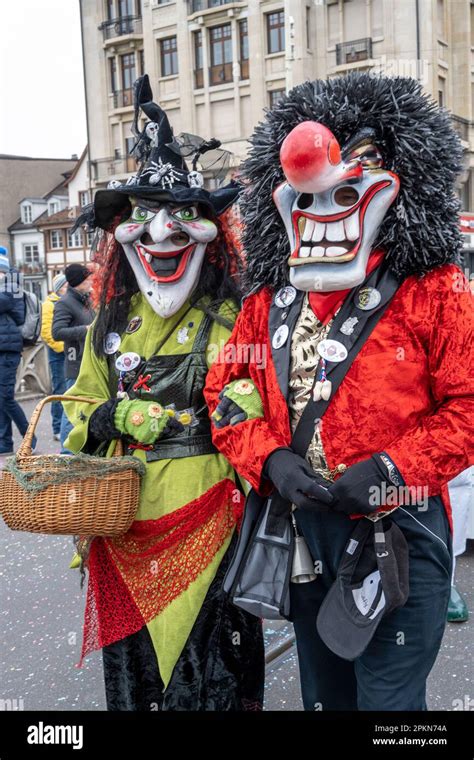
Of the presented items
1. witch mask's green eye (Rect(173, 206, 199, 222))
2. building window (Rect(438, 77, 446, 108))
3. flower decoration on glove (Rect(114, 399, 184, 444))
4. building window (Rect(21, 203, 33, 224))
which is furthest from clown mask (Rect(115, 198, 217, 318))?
building window (Rect(21, 203, 33, 224))

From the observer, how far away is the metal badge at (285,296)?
2.08 metres

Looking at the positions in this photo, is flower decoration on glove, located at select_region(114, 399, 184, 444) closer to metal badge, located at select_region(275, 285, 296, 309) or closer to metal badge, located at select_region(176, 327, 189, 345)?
metal badge, located at select_region(176, 327, 189, 345)

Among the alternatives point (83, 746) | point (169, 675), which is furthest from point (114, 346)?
point (83, 746)

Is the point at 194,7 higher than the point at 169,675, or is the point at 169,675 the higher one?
the point at 194,7

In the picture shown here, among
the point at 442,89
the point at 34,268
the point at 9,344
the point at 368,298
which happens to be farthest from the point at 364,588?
the point at 34,268

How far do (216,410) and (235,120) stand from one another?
23.1 meters

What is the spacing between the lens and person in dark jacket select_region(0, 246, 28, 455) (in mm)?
6801

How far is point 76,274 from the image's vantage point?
20.4 ft

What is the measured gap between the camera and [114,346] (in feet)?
8.48

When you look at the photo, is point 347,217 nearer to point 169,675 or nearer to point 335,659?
point 335,659

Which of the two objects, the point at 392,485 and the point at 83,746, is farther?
the point at 83,746

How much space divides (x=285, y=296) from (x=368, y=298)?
10.2 inches

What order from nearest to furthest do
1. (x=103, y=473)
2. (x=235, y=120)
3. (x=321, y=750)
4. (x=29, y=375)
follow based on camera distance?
(x=321, y=750)
(x=103, y=473)
(x=29, y=375)
(x=235, y=120)

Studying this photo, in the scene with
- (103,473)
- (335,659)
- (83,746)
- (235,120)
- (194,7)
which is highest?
(194,7)
